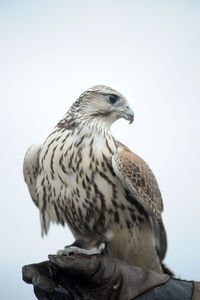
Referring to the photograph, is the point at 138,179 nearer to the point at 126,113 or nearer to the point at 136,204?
the point at 136,204

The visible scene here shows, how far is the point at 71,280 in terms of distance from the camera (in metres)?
2.44

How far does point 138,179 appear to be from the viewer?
2707mm

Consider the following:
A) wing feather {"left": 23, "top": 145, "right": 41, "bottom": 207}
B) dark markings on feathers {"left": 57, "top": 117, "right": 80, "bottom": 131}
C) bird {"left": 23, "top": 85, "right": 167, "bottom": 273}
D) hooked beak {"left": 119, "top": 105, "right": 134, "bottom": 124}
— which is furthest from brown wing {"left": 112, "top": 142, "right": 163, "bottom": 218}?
wing feather {"left": 23, "top": 145, "right": 41, "bottom": 207}

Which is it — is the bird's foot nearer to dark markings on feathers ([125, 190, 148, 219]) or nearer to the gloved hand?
the gloved hand

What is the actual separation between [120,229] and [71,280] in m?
0.43

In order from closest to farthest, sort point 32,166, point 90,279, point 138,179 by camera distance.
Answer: point 90,279 < point 138,179 < point 32,166

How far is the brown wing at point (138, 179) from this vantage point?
264 cm

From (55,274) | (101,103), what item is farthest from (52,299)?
(101,103)

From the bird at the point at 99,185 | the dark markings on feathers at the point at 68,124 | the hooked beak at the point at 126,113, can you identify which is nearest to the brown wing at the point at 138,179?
the bird at the point at 99,185

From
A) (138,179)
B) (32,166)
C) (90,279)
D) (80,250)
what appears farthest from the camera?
(32,166)

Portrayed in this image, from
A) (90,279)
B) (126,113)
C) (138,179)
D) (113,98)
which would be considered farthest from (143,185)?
(90,279)

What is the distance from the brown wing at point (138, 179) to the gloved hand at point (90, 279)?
0.38 meters

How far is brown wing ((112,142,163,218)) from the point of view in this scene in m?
2.64

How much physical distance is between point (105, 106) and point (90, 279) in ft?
3.08
